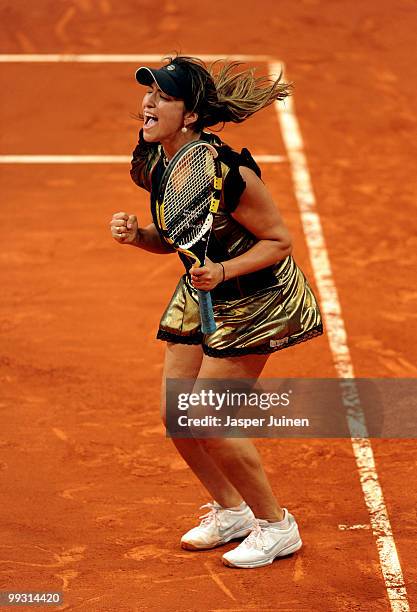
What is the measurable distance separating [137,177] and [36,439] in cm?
199

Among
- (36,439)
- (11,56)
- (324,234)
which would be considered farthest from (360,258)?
(11,56)

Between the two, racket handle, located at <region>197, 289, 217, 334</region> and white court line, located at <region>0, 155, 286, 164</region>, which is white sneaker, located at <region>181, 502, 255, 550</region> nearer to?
racket handle, located at <region>197, 289, 217, 334</region>

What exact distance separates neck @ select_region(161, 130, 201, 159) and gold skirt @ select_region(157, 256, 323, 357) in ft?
1.99

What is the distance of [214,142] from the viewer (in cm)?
542

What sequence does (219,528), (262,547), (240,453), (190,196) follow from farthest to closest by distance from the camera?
(219,528)
(262,547)
(240,453)
(190,196)

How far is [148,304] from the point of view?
8.70 m

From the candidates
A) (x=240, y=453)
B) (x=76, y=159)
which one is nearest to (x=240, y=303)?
(x=240, y=453)

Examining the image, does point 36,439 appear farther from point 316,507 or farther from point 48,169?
point 48,169

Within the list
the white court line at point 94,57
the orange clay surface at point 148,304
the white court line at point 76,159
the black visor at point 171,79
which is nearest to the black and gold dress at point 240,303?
the black visor at point 171,79

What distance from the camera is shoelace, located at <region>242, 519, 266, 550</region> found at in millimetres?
5824

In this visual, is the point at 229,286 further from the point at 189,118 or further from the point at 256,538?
the point at 256,538

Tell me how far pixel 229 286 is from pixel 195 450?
812 mm

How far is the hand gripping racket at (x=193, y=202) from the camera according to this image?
527 centimetres

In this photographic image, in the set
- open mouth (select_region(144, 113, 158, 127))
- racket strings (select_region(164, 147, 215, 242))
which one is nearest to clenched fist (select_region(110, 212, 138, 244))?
racket strings (select_region(164, 147, 215, 242))
